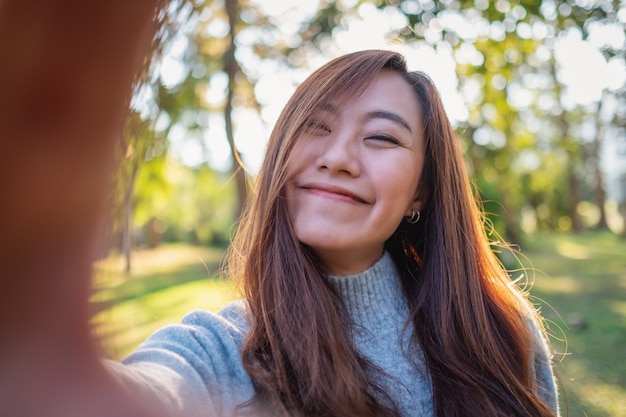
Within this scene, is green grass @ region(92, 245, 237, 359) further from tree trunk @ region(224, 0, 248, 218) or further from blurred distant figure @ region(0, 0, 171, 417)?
tree trunk @ region(224, 0, 248, 218)

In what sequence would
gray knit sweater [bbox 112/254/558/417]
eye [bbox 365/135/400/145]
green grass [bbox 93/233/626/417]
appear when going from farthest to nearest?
eye [bbox 365/135/400/145] → gray knit sweater [bbox 112/254/558/417] → green grass [bbox 93/233/626/417]

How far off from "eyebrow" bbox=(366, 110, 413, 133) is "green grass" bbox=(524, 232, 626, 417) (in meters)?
0.94

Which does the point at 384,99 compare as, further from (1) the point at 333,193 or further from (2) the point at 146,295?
(2) the point at 146,295

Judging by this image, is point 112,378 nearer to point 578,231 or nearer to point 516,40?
point 516,40

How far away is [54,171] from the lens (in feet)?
1.94

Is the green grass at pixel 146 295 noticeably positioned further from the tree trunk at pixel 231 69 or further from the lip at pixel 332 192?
the tree trunk at pixel 231 69

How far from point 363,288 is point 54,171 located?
4.63ft

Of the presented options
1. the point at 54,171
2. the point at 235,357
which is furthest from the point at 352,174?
the point at 54,171

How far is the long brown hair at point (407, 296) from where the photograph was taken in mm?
1459

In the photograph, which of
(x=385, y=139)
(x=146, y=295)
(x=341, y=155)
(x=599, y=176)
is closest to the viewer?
(x=341, y=155)

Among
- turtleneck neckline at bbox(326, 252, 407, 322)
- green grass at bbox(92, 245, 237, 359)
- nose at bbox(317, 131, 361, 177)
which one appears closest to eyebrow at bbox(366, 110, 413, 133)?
nose at bbox(317, 131, 361, 177)

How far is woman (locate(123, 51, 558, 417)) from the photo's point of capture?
144cm

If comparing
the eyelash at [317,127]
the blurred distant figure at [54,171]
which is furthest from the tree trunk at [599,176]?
the blurred distant figure at [54,171]

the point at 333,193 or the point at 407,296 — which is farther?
the point at 407,296
